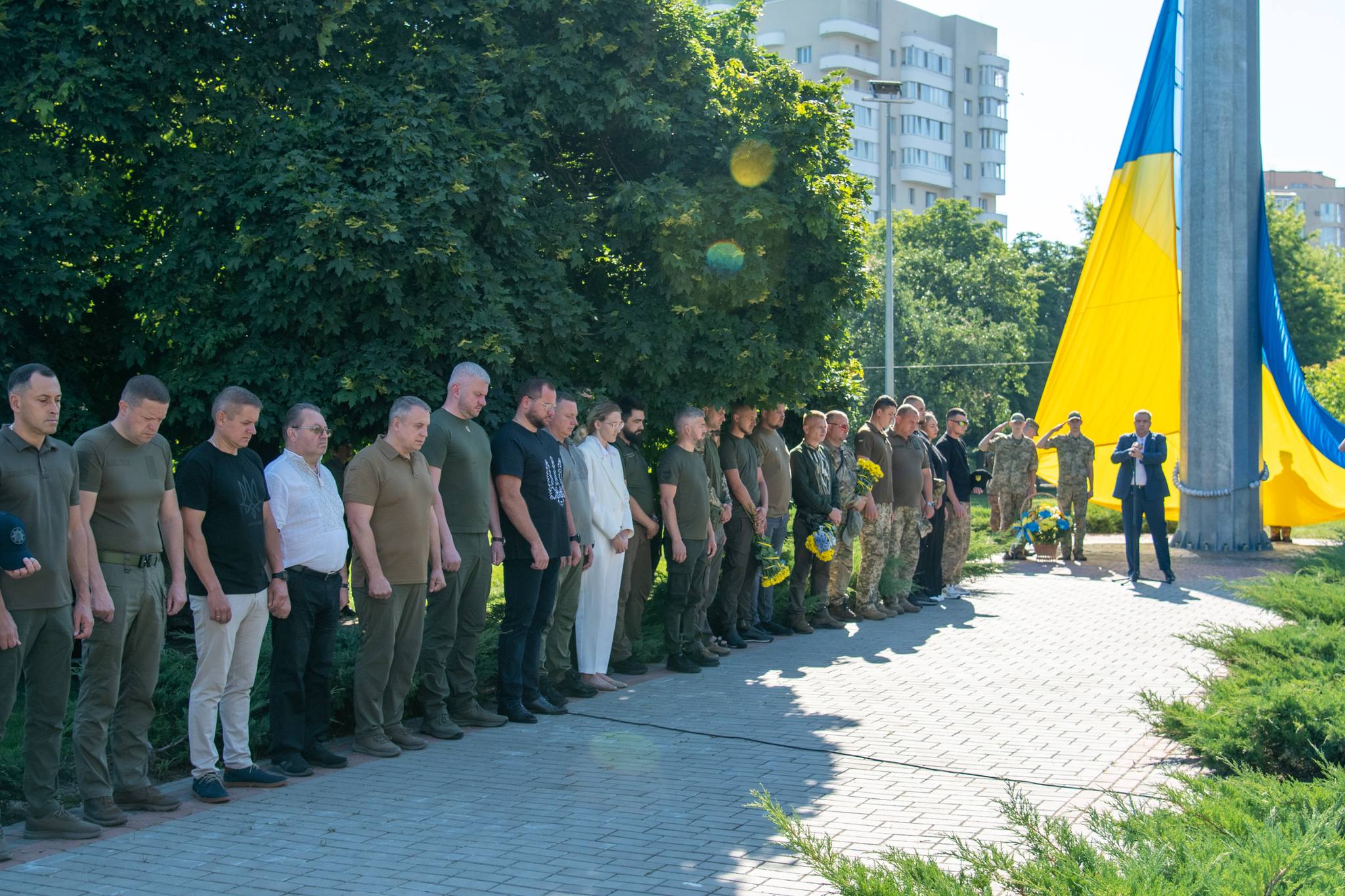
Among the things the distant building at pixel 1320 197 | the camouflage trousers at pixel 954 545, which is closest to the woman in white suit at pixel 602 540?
the camouflage trousers at pixel 954 545

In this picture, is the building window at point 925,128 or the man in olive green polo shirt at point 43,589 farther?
the building window at point 925,128

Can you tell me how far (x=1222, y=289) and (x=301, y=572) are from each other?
15.2 meters

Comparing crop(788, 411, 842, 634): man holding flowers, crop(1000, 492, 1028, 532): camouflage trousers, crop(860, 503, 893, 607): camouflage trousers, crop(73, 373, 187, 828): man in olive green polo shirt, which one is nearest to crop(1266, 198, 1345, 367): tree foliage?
crop(1000, 492, 1028, 532): camouflage trousers

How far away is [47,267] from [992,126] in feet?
317

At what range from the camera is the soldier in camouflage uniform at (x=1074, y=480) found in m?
18.0

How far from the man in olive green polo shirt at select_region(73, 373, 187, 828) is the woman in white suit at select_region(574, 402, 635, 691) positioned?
344cm

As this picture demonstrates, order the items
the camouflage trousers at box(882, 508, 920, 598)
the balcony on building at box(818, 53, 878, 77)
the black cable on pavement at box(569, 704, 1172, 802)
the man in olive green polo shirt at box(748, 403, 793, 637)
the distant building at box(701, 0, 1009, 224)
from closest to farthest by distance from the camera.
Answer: the black cable on pavement at box(569, 704, 1172, 802), the man in olive green polo shirt at box(748, 403, 793, 637), the camouflage trousers at box(882, 508, 920, 598), the balcony on building at box(818, 53, 878, 77), the distant building at box(701, 0, 1009, 224)

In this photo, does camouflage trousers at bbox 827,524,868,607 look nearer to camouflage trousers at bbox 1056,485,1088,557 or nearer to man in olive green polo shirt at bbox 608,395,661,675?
man in olive green polo shirt at bbox 608,395,661,675

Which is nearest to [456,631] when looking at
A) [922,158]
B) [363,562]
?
[363,562]

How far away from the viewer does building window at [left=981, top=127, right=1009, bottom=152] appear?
326 feet

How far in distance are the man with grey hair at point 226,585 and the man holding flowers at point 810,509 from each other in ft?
19.9

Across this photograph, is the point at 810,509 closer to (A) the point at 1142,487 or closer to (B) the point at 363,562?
(A) the point at 1142,487

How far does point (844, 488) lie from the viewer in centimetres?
1234

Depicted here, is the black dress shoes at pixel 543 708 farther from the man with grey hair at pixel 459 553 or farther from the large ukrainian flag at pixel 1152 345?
the large ukrainian flag at pixel 1152 345
